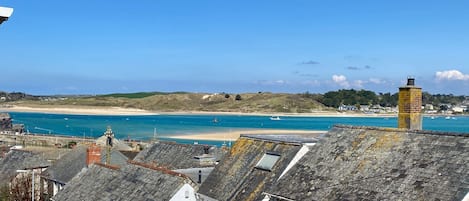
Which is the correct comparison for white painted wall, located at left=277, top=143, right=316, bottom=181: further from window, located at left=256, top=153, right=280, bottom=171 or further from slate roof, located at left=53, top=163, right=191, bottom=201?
slate roof, located at left=53, top=163, right=191, bottom=201

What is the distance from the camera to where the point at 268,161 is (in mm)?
20188

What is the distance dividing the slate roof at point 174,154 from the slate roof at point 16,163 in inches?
259

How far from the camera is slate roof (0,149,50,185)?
37.7 m

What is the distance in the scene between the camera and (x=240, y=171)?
2097cm

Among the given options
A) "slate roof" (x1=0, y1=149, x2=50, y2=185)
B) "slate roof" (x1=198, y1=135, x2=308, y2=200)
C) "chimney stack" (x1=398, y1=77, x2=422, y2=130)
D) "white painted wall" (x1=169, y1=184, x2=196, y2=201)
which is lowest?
"slate roof" (x1=0, y1=149, x2=50, y2=185)

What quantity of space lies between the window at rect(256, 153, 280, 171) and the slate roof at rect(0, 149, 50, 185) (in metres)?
21.7

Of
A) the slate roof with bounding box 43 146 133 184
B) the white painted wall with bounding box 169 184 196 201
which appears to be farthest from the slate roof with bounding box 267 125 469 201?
the slate roof with bounding box 43 146 133 184

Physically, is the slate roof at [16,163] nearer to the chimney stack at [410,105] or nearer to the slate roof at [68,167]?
the slate roof at [68,167]

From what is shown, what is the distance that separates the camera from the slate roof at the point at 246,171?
19.2 m

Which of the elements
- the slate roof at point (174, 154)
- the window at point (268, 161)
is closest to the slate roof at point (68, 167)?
the slate roof at point (174, 154)

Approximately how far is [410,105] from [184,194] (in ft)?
26.7

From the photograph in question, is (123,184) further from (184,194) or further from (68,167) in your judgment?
(68,167)

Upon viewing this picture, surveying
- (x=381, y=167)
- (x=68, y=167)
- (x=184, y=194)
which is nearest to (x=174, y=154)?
(x=68, y=167)

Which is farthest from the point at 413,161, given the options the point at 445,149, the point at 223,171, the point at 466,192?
the point at 223,171
